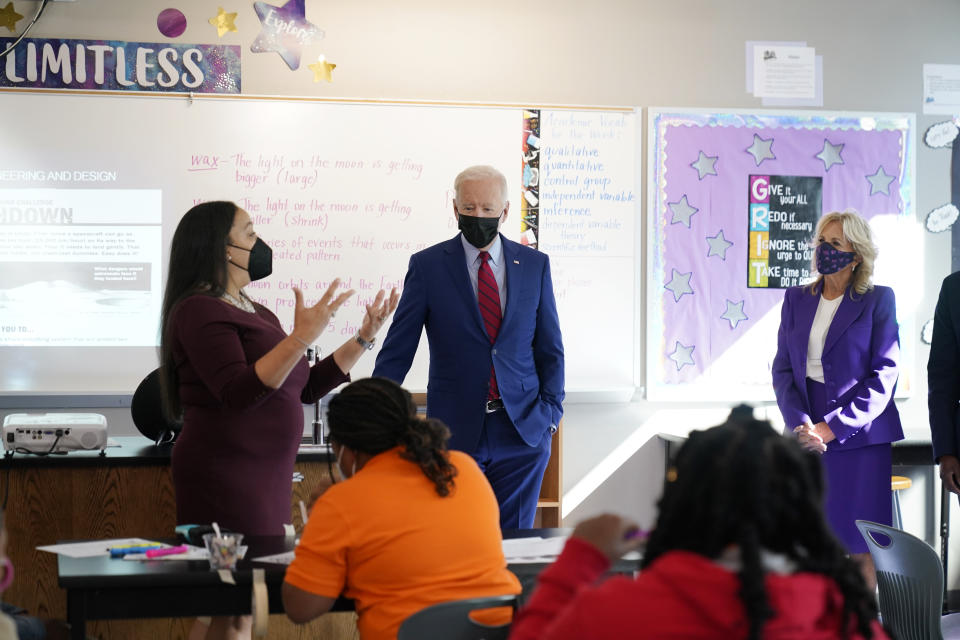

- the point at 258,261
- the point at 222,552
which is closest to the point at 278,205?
the point at 258,261

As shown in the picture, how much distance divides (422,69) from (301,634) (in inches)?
103

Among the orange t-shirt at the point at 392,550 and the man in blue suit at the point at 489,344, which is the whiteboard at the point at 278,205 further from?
the orange t-shirt at the point at 392,550

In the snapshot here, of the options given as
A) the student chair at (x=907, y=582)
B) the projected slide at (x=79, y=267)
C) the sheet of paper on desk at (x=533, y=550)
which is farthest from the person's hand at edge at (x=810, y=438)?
the projected slide at (x=79, y=267)

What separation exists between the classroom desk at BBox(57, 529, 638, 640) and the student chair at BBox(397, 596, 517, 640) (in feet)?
1.15

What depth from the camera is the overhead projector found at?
3.40 metres

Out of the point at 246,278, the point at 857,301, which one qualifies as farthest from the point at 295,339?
the point at 857,301

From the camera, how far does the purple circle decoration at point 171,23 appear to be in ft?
14.9

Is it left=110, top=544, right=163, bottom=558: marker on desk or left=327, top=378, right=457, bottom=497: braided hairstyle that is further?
left=110, top=544, right=163, bottom=558: marker on desk

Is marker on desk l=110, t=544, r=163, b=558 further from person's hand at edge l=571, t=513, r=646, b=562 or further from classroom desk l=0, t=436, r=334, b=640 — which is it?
person's hand at edge l=571, t=513, r=646, b=562

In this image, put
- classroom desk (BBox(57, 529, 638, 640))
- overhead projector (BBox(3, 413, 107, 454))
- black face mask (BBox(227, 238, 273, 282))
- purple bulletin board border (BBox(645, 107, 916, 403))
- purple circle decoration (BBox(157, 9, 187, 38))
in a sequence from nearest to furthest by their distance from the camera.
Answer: classroom desk (BBox(57, 529, 638, 640)) → black face mask (BBox(227, 238, 273, 282)) → overhead projector (BBox(3, 413, 107, 454)) → purple circle decoration (BBox(157, 9, 187, 38)) → purple bulletin board border (BBox(645, 107, 916, 403))

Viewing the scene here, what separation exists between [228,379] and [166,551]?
48cm

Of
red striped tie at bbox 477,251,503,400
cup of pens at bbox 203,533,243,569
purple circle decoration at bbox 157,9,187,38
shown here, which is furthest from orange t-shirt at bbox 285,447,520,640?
purple circle decoration at bbox 157,9,187,38

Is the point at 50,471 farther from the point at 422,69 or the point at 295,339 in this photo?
the point at 422,69

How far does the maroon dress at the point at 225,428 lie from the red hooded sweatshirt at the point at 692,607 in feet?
4.96
